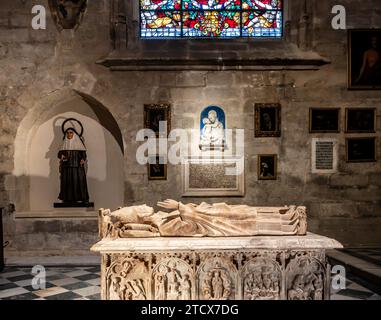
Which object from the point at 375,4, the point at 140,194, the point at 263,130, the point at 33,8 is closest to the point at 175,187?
Answer: the point at 140,194

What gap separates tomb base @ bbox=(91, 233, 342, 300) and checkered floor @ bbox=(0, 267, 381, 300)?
0.84 metres

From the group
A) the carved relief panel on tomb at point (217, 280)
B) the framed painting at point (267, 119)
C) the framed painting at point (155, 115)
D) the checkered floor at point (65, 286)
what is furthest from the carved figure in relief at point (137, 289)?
the framed painting at point (267, 119)

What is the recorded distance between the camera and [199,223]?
135 inches

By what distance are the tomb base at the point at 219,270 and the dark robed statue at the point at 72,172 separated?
345cm

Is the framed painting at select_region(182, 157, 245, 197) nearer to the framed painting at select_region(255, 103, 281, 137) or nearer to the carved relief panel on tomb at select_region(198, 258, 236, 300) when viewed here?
the framed painting at select_region(255, 103, 281, 137)

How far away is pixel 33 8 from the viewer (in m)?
6.11

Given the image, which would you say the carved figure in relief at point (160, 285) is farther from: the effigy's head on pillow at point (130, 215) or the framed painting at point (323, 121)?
the framed painting at point (323, 121)

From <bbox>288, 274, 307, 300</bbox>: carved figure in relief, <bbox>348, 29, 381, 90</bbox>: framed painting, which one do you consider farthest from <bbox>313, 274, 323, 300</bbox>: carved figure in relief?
<bbox>348, 29, 381, 90</bbox>: framed painting

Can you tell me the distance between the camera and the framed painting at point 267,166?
614cm

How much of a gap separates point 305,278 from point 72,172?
15.1ft

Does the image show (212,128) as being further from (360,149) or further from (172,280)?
(172,280)

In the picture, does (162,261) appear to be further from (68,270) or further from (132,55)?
(132,55)

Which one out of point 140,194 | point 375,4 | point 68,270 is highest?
point 375,4
